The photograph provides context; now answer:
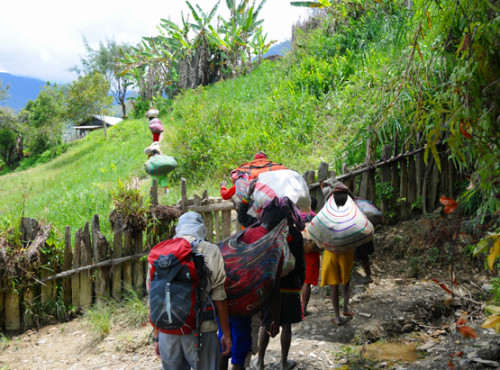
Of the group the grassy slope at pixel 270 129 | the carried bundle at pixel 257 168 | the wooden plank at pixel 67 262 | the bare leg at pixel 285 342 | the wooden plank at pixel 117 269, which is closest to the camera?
the bare leg at pixel 285 342

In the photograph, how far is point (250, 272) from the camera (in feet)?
9.91

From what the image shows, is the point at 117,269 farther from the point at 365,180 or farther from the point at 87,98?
the point at 87,98

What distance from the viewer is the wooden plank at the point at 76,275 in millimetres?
5184

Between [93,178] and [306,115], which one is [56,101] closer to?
[93,178]

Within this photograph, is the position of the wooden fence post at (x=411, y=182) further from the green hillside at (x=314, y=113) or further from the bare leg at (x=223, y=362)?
the bare leg at (x=223, y=362)

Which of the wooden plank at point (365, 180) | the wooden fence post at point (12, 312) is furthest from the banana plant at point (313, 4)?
the wooden fence post at point (12, 312)

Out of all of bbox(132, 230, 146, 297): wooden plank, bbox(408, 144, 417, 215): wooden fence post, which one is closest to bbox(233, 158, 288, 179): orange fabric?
bbox(132, 230, 146, 297): wooden plank

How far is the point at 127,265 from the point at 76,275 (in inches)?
24.5

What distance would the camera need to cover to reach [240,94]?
14.7 meters

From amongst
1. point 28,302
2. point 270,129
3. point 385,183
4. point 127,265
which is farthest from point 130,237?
point 270,129

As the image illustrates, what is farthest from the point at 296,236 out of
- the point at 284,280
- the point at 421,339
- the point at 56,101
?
the point at 56,101

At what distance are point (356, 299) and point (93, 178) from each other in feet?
33.0

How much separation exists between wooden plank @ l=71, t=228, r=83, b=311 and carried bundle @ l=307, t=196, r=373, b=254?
2.87 m

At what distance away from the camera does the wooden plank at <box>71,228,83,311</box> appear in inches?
204
